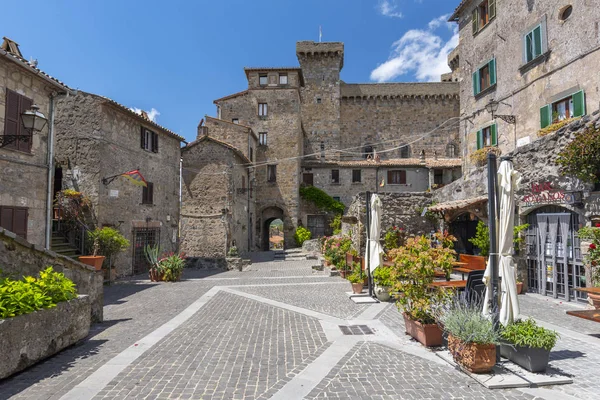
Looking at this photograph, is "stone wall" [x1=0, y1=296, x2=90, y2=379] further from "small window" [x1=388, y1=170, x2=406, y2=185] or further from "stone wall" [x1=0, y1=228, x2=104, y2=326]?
"small window" [x1=388, y1=170, x2=406, y2=185]

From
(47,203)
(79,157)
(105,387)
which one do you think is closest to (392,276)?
(105,387)

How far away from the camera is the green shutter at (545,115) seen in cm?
1390

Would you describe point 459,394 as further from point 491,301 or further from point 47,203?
point 47,203

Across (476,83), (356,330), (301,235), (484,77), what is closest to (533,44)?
(484,77)

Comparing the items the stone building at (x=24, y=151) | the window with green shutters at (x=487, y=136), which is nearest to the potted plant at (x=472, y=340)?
the stone building at (x=24, y=151)

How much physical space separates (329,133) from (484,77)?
18.1 meters

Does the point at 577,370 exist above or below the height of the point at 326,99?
below

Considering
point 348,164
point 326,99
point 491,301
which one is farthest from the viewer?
point 326,99

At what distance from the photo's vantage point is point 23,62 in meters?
9.59

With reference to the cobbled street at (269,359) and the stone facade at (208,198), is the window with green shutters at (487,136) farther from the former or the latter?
the stone facade at (208,198)

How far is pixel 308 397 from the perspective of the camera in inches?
165

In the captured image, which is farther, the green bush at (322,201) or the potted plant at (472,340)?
the green bush at (322,201)

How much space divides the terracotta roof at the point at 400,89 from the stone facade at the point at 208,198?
18032 mm

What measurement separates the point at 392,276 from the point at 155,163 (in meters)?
14.0
